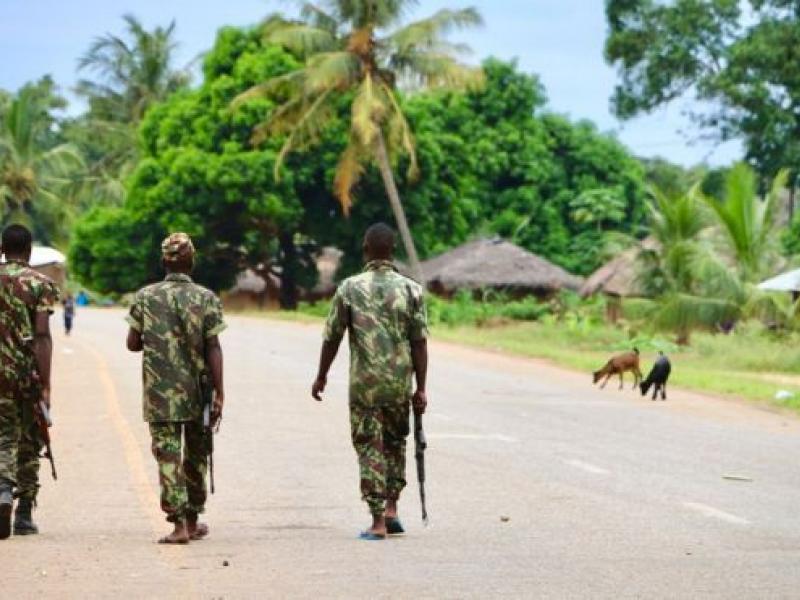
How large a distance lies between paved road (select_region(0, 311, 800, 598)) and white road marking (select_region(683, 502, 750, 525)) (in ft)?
0.07

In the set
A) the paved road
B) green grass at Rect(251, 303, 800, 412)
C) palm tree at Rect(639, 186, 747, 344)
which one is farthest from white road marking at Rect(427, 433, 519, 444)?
palm tree at Rect(639, 186, 747, 344)

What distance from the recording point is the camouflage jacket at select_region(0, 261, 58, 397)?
9.74 m

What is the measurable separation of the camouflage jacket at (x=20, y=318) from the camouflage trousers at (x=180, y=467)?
2.75 feet

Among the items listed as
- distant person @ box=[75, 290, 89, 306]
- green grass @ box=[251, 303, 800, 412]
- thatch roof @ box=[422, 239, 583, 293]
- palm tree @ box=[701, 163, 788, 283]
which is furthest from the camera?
distant person @ box=[75, 290, 89, 306]

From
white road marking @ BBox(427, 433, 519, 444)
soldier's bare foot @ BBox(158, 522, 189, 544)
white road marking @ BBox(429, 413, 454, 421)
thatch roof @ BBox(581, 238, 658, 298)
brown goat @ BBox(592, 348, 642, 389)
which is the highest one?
thatch roof @ BBox(581, 238, 658, 298)

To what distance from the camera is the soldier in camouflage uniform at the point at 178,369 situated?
9.45 metres

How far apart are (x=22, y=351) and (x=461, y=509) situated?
3.05 metres

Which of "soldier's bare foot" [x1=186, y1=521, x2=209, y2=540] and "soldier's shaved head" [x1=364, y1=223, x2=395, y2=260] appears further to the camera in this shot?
"soldier's shaved head" [x1=364, y1=223, x2=395, y2=260]

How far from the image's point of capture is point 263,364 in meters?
28.8

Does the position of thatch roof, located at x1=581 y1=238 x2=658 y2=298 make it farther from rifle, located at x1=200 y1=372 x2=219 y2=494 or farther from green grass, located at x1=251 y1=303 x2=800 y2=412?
rifle, located at x1=200 y1=372 x2=219 y2=494

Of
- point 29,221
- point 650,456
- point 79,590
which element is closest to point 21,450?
point 79,590

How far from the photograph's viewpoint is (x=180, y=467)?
950 centimetres

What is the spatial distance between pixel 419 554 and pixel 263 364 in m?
20.0

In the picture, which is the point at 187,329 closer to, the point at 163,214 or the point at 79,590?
the point at 79,590
